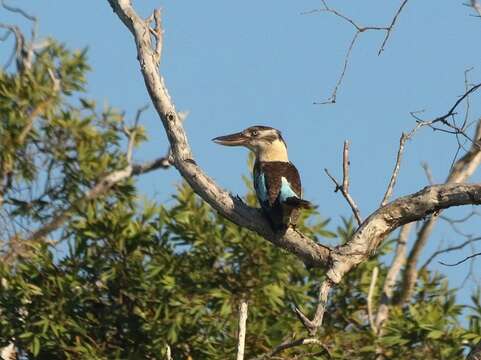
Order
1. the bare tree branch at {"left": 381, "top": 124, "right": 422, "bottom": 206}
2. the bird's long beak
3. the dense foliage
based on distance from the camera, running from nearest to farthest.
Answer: the bare tree branch at {"left": 381, "top": 124, "right": 422, "bottom": 206}
the bird's long beak
the dense foliage

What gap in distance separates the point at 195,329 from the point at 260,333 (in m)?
0.73

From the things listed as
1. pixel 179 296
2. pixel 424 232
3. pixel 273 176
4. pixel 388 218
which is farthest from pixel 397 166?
pixel 424 232

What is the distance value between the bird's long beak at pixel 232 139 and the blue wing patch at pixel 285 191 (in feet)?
2.31

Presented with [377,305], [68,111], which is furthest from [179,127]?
[68,111]

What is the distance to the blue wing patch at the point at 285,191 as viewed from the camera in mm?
8469

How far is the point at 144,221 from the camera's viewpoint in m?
14.3

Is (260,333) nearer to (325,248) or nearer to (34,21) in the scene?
(325,248)

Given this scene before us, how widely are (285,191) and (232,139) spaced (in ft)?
3.23

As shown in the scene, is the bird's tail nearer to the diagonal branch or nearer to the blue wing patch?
the blue wing patch

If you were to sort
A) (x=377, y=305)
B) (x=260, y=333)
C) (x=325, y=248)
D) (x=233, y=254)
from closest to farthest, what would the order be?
(x=325, y=248) → (x=260, y=333) → (x=233, y=254) → (x=377, y=305)

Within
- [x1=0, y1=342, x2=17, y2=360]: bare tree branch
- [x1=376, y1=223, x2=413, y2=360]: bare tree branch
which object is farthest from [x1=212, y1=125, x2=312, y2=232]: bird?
[x1=0, y1=342, x2=17, y2=360]: bare tree branch

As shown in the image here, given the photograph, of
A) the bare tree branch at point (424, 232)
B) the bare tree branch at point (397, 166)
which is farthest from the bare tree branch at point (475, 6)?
the bare tree branch at point (424, 232)

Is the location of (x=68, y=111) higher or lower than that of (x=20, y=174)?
higher

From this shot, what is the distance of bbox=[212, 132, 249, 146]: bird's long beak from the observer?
9328mm
